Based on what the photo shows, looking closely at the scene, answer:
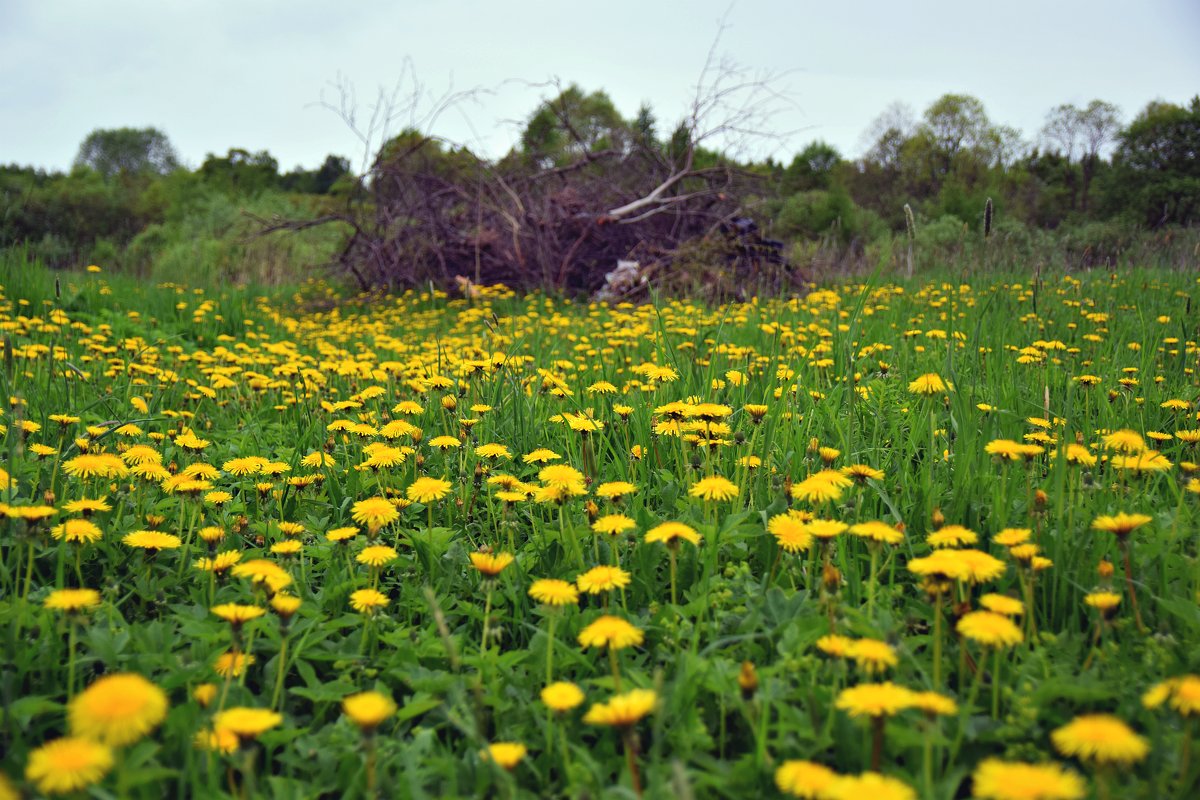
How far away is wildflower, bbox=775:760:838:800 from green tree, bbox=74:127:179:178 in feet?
206

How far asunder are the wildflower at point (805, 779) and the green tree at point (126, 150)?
62897 millimetres

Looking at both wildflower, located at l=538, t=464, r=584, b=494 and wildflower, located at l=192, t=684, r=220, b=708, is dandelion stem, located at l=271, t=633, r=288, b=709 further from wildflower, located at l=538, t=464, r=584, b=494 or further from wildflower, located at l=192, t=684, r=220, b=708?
wildflower, located at l=538, t=464, r=584, b=494

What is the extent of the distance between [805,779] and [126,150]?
6566 cm

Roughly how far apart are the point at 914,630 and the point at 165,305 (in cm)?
655

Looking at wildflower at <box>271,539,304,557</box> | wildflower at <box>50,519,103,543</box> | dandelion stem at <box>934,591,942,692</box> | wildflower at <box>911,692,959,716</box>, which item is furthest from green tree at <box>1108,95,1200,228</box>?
wildflower at <box>50,519,103,543</box>

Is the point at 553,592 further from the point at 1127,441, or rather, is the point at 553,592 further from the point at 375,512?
the point at 1127,441

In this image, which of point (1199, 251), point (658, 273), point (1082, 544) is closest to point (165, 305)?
point (658, 273)

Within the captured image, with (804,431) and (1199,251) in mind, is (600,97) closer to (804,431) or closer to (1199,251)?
(1199,251)

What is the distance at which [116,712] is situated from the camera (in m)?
0.77

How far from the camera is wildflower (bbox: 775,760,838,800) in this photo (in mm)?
775

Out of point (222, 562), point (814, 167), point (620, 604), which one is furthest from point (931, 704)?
point (814, 167)

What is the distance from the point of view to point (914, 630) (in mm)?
1360

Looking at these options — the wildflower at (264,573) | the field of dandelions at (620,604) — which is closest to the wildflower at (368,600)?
the field of dandelions at (620,604)

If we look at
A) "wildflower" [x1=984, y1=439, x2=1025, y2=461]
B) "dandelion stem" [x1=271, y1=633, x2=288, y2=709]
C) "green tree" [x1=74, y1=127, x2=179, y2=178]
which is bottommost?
"dandelion stem" [x1=271, y1=633, x2=288, y2=709]
